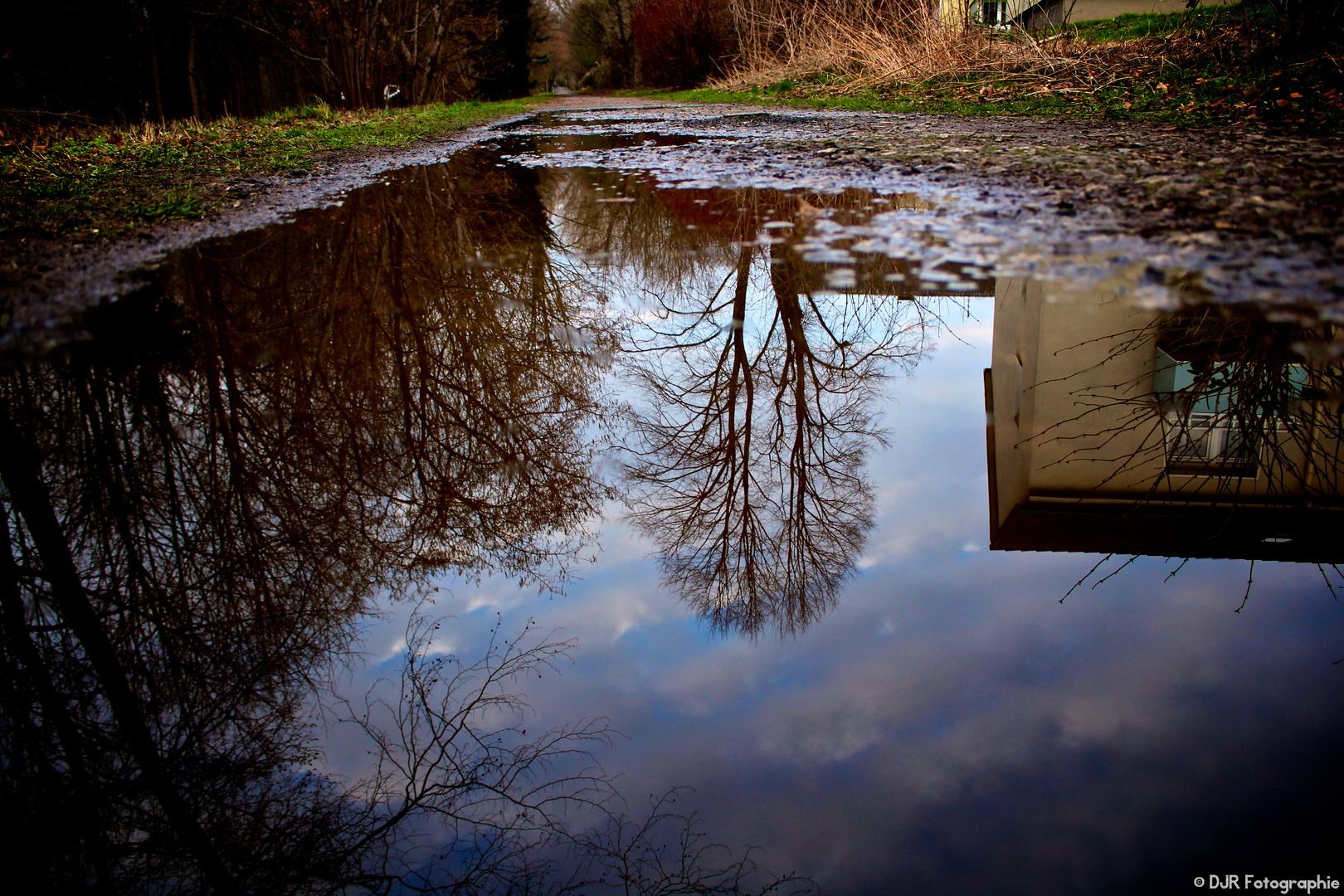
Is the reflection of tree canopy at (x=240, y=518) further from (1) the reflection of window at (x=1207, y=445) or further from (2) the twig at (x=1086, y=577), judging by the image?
(1) the reflection of window at (x=1207, y=445)

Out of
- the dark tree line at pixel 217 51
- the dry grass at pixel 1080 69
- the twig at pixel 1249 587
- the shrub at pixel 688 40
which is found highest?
the shrub at pixel 688 40

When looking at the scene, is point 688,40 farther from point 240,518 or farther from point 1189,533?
point 1189,533

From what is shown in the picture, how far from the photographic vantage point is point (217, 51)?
23719 mm

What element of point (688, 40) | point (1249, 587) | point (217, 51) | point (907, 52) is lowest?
point (1249, 587)

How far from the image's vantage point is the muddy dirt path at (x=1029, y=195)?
291cm

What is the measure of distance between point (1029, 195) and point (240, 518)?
405cm

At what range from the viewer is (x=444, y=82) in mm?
26859

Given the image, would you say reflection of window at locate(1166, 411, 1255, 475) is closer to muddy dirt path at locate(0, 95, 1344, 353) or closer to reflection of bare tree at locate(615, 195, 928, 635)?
muddy dirt path at locate(0, 95, 1344, 353)

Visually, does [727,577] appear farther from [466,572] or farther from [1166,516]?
[1166,516]

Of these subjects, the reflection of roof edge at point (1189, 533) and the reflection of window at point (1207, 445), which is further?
the reflection of window at point (1207, 445)

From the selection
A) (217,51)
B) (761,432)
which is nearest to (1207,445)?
(761,432)

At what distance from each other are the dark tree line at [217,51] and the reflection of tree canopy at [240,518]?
10872mm

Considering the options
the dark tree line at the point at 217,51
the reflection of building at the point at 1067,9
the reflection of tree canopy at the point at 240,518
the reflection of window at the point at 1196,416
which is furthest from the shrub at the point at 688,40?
the reflection of window at the point at 1196,416

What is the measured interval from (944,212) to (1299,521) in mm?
2561
